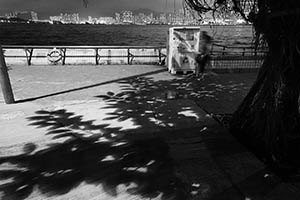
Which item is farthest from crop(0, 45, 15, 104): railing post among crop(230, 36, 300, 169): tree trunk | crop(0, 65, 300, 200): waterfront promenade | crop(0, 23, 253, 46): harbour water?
crop(230, 36, 300, 169): tree trunk

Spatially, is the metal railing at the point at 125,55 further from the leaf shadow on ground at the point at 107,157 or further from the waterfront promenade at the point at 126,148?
the leaf shadow on ground at the point at 107,157

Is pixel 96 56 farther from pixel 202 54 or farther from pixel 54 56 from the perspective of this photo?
pixel 202 54

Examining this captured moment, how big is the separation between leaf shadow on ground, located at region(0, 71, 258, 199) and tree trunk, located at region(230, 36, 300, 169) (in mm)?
1187

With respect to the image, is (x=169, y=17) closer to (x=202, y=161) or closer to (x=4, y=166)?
(x=202, y=161)

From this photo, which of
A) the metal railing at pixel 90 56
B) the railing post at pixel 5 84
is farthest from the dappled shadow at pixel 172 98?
the metal railing at pixel 90 56

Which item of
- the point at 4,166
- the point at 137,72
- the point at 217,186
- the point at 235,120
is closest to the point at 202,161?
the point at 217,186

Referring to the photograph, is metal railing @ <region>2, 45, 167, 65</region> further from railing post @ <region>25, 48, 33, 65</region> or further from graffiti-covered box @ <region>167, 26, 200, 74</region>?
graffiti-covered box @ <region>167, 26, 200, 74</region>

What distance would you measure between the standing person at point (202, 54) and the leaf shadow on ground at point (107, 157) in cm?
374

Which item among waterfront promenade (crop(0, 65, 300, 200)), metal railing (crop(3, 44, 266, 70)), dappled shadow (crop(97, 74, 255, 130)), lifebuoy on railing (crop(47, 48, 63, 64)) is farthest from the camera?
lifebuoy on railing (crop(47, 48, 63, 64))

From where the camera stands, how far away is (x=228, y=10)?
10.1 feet

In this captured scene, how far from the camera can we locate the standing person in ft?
27.8

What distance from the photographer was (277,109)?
302 cm

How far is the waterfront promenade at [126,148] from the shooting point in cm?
257

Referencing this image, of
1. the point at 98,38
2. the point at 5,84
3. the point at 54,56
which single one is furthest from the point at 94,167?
the point at 98,38
